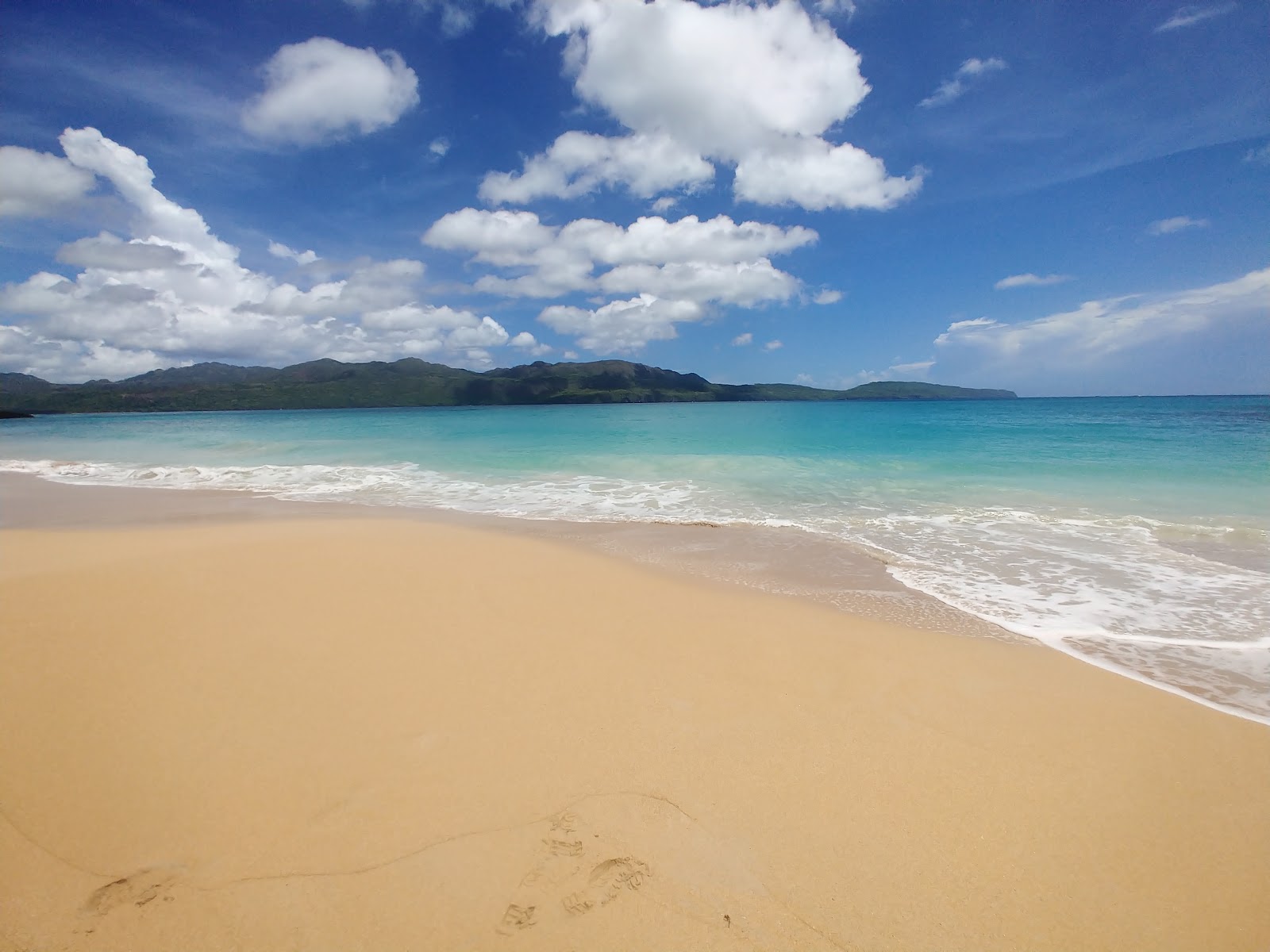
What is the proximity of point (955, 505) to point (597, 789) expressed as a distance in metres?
11.6

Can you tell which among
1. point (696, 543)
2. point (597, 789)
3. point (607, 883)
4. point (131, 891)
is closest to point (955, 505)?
point (696, 543)

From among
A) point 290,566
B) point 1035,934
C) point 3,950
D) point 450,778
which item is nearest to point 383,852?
point 450,778

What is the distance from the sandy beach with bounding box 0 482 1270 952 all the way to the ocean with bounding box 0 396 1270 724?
4.53 ft

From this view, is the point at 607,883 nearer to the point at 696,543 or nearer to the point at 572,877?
the point at 572,877

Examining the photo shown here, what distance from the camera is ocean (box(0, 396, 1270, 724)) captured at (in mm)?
5594

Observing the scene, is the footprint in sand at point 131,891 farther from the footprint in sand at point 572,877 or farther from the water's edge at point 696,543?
the water's edge at point 696,543

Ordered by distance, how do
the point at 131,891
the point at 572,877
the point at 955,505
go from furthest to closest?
the point at 955,505 < the point at 572,877 < the point at 131,891

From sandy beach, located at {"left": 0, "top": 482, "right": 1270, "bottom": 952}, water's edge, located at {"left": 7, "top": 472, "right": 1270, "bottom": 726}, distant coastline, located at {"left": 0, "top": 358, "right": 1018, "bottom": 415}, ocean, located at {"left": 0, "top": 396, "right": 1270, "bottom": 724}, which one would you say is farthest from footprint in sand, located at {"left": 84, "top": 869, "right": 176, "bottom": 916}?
distant coastline, located at {"left": 0, "top": 358, "right": 1018, "bottom": 415}

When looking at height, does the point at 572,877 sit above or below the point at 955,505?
below

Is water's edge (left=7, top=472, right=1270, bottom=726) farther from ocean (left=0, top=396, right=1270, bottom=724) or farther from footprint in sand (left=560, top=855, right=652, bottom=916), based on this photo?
footprint in sand (left=560, top=855, right=652, bottom=916)

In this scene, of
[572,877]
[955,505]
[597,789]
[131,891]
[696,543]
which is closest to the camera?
[131,891]

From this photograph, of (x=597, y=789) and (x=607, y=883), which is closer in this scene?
(x=607, y=883)

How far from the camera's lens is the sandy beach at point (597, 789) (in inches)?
A: 93.2

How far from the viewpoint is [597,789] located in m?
3.06
